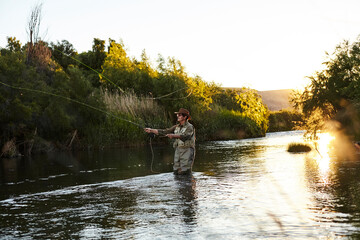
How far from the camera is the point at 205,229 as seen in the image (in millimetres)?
6367

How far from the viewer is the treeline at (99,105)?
23750 mm

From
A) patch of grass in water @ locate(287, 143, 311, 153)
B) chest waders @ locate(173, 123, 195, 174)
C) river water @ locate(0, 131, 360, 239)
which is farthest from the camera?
patch of grass in water @ locate(287, 143, 311, 153)

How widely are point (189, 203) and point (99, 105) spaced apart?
19815 millimetres

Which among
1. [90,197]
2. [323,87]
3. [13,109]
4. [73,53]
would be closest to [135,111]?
[13,109]

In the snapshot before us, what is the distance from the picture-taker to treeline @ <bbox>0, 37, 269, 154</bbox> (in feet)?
77.9

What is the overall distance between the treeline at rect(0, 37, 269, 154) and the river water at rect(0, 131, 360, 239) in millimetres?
4546

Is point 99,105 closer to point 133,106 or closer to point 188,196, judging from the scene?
point 133,106

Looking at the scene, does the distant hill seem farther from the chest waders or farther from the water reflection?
the water reflection

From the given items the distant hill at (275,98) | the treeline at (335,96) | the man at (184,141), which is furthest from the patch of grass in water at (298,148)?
the distant hill at (275,98)

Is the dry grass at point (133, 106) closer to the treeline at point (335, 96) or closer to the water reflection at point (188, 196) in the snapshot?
the treeline at point (335, 96)

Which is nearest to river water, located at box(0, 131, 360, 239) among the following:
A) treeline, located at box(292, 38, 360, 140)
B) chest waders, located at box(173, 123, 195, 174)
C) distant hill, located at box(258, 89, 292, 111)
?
chest waders, located at box(173, 123, 195, 174)

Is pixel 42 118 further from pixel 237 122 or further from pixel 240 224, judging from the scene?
pixel 240 224

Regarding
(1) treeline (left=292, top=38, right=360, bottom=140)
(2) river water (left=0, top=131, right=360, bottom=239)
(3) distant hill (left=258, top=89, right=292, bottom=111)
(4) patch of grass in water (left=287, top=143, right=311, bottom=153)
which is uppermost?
(3) distant hill (left=258, top=89, right=292, bottom=111)

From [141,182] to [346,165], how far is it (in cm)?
654
